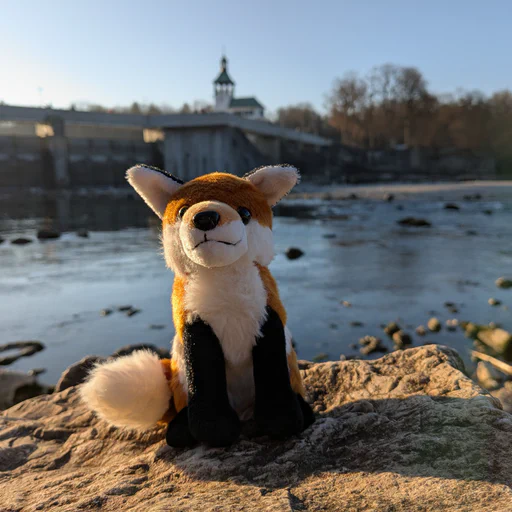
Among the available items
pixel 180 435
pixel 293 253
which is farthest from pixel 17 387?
pixel 293 253

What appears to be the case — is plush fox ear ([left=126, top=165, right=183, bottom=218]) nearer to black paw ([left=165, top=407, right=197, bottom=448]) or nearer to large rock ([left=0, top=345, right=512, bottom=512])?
black paw ([left=165, top=407, right=197, bottom=448])

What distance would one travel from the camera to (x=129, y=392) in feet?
6.60

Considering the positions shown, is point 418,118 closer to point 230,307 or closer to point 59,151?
point 59,151

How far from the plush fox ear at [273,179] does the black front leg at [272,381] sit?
1.79 ft

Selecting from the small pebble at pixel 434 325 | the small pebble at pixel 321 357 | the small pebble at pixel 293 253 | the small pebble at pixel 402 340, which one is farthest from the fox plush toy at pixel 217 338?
the small pebble at pixel 293 253

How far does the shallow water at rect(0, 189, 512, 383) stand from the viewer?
555 cm

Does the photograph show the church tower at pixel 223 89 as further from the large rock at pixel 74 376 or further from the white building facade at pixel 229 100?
the large rock at pixel 74 376

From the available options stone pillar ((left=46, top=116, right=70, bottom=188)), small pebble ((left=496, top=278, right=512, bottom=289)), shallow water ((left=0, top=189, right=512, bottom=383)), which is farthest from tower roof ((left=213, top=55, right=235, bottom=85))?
small pebble ((left=496, top=278, right=512, bottom=289))

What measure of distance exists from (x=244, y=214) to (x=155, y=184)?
0.50 m

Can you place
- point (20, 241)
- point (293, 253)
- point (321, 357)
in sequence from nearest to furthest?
point (321, 357) → point (293, 253) → point (20, 241)

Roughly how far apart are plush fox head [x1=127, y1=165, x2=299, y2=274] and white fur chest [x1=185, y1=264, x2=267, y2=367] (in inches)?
2.6

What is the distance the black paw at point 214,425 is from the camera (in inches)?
71.0

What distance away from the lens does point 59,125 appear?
35.3m

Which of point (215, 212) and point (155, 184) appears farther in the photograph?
point (155, 184)
